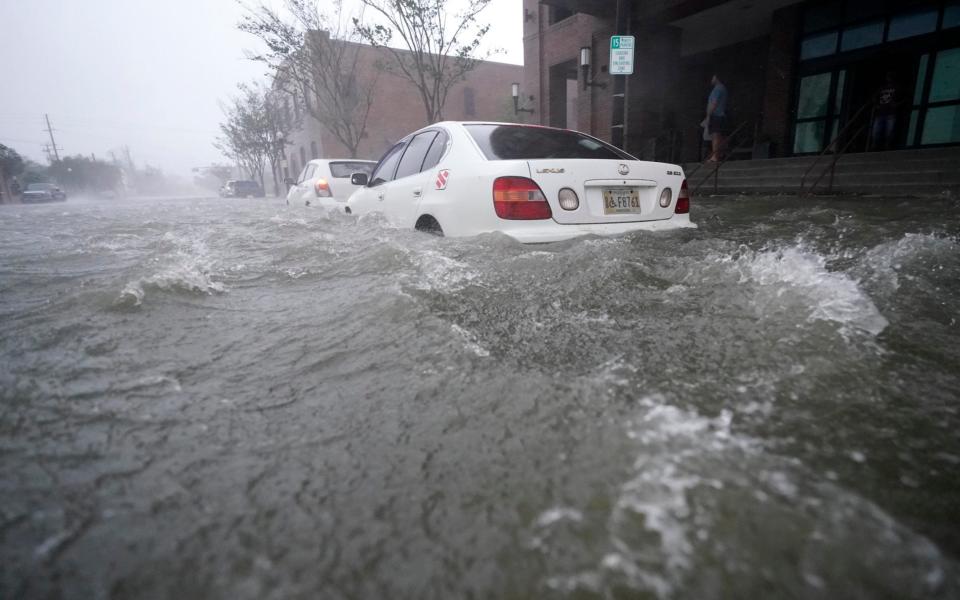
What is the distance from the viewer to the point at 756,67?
1406 cm

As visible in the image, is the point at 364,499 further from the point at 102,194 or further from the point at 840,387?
the point at 102,194

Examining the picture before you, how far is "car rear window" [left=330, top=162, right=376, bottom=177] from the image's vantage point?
8.51 m

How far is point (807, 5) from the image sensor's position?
11.5m

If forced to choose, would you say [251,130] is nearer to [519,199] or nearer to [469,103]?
[469,103]

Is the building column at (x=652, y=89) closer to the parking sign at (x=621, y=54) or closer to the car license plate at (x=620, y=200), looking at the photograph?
the parking sign at (x=621, y=54)

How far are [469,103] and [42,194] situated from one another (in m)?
30.1

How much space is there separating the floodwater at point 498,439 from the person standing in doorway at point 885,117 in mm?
10995

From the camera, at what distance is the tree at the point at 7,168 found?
33031 millimetres

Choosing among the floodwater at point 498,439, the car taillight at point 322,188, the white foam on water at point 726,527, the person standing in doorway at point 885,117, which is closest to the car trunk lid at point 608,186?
the floodwater at point 498,439

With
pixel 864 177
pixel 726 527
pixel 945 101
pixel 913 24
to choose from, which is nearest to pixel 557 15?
pixel 913 24

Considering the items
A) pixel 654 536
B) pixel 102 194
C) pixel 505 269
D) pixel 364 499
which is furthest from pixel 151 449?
pixel 102 194

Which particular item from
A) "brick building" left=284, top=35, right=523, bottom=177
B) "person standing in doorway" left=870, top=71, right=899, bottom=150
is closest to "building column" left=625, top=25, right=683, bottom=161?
"person standing in doorway" left=870, top=71, right=899, bottom=150

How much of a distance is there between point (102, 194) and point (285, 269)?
73.2m

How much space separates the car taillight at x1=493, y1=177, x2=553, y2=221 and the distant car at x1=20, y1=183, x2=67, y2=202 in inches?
Answer: 1623
